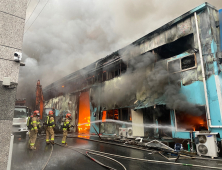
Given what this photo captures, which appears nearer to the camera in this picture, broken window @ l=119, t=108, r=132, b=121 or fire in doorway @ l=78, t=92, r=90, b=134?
broken window @ l=119, t=108, r=132, b=121

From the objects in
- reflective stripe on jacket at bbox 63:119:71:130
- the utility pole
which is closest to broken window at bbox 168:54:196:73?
reflective stripe on jacket at bbox 63:119:71:130

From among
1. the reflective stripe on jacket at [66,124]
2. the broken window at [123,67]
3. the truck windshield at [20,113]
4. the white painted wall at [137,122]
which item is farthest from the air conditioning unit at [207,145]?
the truck windshield at [20,113]

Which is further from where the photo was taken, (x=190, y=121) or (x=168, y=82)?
(x=168, y=82)

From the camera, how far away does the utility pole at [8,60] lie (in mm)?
3414

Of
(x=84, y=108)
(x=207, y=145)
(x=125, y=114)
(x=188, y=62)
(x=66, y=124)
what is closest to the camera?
(x=207, y=145)

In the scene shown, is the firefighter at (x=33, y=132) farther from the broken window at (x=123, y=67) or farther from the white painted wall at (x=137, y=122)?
the broken window at (x=123, y=67)

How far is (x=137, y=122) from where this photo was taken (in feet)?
39.5

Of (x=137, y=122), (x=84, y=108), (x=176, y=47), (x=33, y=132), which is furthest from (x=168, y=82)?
(x=84, y=108)

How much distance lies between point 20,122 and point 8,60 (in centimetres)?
879

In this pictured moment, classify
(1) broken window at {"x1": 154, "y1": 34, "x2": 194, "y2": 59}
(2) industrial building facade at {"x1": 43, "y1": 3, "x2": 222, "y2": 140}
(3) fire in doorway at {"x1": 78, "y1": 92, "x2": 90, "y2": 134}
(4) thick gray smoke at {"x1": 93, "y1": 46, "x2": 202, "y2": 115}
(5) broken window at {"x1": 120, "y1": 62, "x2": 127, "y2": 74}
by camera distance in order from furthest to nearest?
(3) fire in doorway at {"x1": 78, "y1": 92, "x2": 90, "y2": 134}, (5) broken window at {"x1": 120, "y1": 62, "x2": 127, "y2": 74}, (1) broken window at {"x1": 154, "y1": 34, "x2": 194, "y2": 59}, (4) thick gray smoke at {"x1": 93, "y1": 46, "x2": 202, "y2": 115}, (2) industrial building facade at {"x1": 43, "y1": 3, "x2": 222, "y2": 140}

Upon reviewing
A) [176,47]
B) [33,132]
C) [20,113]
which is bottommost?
[33,132]

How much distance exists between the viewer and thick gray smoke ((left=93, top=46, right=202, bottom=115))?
923 cm

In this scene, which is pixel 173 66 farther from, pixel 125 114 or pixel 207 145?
pixel 125 114

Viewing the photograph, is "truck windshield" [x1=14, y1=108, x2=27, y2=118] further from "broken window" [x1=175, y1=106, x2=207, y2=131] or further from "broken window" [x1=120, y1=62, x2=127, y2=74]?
"broken window" [x1=175, y1=106, x2=207, y2=131]
